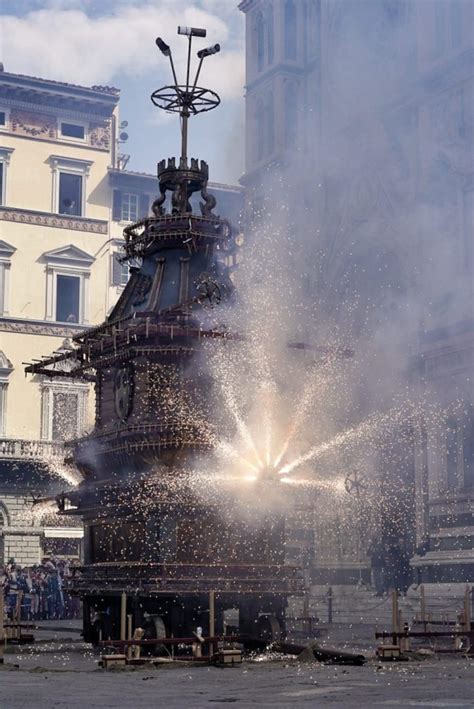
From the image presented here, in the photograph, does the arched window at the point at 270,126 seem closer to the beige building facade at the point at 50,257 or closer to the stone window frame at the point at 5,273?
the beige building facade at the point at 50,257

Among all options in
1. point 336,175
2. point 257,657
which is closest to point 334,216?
point 336,175

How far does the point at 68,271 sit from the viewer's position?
55.5 meters

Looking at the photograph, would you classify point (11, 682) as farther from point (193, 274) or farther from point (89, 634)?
point (193, 274)

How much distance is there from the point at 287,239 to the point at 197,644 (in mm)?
21248

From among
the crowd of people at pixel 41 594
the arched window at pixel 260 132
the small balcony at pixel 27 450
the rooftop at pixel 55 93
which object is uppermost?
the rooftop at pixel 55 93

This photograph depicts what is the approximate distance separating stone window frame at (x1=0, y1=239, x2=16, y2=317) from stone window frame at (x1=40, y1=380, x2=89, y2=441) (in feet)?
12.2

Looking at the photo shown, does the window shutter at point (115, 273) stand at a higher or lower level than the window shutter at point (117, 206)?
lower

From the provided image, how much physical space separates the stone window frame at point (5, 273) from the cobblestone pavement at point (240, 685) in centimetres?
3377

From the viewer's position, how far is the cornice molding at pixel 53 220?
54.2 m

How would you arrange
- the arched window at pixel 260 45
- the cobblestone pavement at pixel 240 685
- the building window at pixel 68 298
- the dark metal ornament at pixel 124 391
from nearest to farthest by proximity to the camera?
the cobblestone pavement at pixel 240 685
the dark metal ornament at pixel 124 391
the arched window at pixel 260 45
the building window at pixel 68 298

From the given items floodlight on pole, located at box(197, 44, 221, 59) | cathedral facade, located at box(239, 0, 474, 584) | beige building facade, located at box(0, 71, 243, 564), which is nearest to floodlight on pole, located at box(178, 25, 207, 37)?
floodlight on pole, located at box(197, 44, 221, 59)

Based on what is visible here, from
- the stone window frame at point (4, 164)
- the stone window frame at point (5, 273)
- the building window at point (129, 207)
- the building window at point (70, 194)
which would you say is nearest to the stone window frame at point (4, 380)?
the stone window frame at point (5, 273)

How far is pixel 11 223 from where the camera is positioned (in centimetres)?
5425

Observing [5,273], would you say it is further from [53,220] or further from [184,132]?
[184,132]
